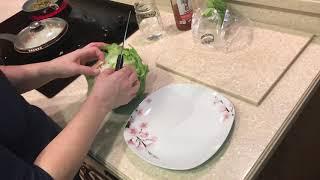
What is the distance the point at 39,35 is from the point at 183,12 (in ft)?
2.03

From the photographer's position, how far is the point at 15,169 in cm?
59

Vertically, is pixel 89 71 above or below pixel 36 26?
above

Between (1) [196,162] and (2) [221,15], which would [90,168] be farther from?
(2) [221,15]

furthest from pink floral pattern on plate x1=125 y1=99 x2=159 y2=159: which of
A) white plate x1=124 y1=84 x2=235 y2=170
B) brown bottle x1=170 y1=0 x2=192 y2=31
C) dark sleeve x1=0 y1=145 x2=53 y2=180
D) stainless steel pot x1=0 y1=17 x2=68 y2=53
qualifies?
stainless steel pot x1=0 y1=17 x2=68 y2=53

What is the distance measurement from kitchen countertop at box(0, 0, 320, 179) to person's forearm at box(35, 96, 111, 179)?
0.09 m

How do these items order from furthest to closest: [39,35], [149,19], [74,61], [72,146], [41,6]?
[41,6] < [39,35] < [149,19] < [74,61] < [72,146]

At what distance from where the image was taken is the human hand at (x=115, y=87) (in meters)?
0.77

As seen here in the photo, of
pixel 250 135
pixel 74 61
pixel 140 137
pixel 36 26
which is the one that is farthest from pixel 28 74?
pixel 250 135

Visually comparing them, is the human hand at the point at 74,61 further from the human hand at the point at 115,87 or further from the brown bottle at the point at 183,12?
the brown bottle at the point at 183,12

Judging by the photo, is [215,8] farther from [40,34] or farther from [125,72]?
[40,34]

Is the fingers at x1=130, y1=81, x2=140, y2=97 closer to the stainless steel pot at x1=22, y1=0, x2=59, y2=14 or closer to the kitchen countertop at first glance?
the kitchen countertop

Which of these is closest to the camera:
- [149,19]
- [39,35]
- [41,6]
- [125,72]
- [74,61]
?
[125,72]

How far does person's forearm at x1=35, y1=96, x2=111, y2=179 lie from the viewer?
2.21 feet

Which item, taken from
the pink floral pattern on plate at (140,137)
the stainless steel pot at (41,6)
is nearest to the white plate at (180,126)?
the pink floral pattern on plate at (140,137)
